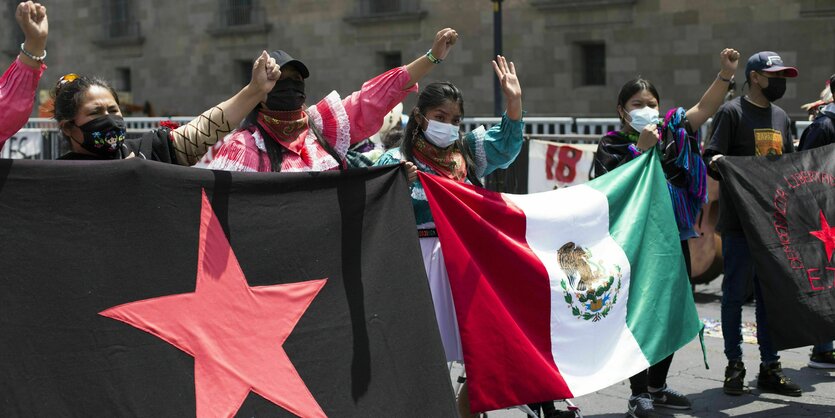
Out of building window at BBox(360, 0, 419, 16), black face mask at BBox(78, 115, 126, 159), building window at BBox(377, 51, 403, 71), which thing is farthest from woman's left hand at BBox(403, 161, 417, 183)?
building window at BBox(377, 51, 403, 71)

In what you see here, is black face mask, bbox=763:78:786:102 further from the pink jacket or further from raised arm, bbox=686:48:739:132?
the pink jacket

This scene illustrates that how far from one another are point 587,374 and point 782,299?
1400mm

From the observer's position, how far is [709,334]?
292 inches

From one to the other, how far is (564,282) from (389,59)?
65.1 feet

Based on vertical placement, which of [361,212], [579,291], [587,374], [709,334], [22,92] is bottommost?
[709,334]

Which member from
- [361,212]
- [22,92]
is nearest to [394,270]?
[361,212]

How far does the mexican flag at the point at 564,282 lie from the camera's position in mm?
4246

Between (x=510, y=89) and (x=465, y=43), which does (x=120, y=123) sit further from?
(x=465, y=43)

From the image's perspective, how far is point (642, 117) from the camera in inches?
209

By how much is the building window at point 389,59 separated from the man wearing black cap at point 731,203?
715 inches

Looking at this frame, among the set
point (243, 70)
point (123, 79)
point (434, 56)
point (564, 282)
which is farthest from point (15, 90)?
point (123, 79)

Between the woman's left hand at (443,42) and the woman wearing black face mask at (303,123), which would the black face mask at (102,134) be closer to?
the woman wearing black face mask at (303,123)

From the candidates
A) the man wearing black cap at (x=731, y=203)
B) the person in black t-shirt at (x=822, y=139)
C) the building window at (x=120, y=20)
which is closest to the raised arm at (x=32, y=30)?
the man wearing black cap at (x=731, y=203)

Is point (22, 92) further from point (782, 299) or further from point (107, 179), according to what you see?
point (782, 299)
